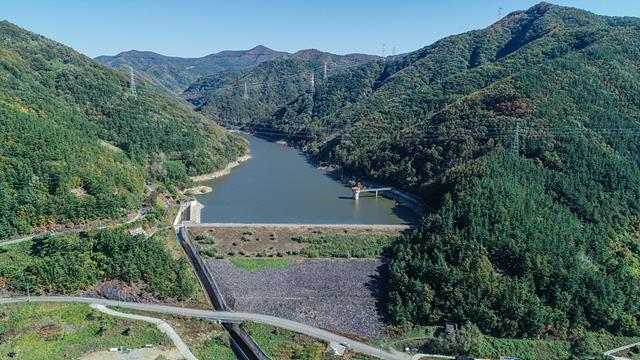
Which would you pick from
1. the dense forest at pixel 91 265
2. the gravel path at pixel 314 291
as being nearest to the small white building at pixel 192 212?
the dense forest at pixel 91 265

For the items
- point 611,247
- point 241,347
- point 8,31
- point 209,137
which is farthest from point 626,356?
point 8,31

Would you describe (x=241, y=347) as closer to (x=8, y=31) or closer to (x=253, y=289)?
(x=253, y=289)

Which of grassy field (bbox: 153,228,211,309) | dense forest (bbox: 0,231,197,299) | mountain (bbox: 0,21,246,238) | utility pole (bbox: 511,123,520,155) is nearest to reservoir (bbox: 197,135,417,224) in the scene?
mountain (bbox: 0,21,246,238)

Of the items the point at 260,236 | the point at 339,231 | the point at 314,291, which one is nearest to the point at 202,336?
the point at 314,291

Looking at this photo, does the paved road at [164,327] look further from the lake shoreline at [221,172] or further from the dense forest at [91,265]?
the lake shoreline at [221,172]

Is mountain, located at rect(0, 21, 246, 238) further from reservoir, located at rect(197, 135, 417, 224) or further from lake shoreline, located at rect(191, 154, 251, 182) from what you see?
reservoir, located at rect(197, 135, 417, 224)

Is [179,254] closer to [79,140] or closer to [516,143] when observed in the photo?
[79,140]
